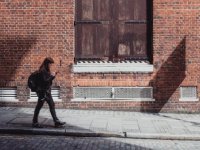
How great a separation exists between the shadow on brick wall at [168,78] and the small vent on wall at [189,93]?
24 cm

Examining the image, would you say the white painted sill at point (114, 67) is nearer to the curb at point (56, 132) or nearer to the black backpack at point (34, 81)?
the black backpack at point (34, 81)

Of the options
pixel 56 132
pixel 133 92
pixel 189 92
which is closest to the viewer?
pixel 56 132

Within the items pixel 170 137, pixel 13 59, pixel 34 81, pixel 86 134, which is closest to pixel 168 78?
pixel 170 137

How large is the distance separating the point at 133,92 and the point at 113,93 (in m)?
0.62

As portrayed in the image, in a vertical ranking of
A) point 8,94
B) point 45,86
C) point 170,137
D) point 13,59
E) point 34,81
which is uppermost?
point 13,59

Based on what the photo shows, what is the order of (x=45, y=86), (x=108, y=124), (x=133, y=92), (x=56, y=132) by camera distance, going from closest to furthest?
(x=56, y=132), (x=45, y=86), (x=108, y=124), (x=133, y=92)

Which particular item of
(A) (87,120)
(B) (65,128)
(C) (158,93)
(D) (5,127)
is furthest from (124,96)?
(D) (5,127)

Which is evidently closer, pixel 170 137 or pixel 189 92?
pixel 170 137

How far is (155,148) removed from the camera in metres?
10.1

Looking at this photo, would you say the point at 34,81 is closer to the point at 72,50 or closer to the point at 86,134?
the point at 86,134

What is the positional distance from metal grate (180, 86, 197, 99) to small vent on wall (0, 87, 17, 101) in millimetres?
5197

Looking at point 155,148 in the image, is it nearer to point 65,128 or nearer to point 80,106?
point 65,128

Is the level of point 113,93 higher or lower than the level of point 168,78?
lower

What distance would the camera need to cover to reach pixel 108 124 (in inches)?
486
